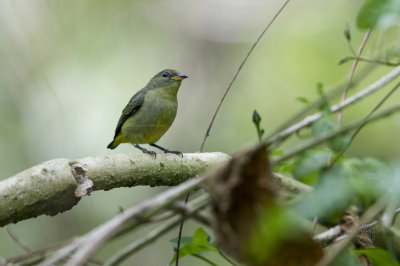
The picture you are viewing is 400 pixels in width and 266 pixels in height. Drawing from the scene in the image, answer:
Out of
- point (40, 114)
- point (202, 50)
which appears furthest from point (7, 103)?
point (202, 50)

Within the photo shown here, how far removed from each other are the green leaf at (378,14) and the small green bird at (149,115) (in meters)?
3.63

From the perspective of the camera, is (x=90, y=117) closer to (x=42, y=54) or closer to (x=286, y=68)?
(x=42, y=54)

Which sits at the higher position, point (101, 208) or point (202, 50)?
point (202, 50)

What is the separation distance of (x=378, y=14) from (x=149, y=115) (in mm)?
3948

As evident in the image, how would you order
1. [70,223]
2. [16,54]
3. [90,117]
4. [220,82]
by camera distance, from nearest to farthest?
[16,54], [90,117], [70,223], [220,82]

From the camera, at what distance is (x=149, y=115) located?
17.8 ft

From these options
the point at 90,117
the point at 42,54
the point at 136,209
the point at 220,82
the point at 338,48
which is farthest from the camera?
the point at 220,82

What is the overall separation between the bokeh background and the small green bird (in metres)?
0.64

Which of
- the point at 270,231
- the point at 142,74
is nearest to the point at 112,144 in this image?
the point at 142,74

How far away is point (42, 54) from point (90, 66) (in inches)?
23.4

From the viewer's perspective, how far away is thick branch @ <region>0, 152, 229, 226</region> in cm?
242

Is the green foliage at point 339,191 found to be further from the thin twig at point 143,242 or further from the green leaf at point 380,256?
the green leaf at point 380,256

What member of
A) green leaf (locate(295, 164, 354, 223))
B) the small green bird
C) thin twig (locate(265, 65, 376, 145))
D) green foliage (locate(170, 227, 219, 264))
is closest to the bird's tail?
the small green bird

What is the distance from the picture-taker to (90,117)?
648cm
